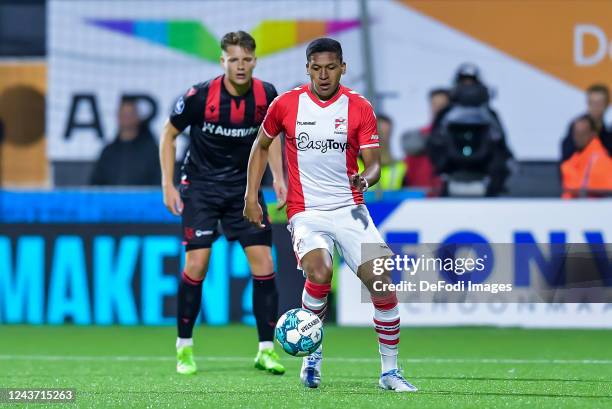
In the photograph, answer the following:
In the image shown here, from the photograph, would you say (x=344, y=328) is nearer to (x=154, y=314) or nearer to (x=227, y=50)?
(x=154, y=314)

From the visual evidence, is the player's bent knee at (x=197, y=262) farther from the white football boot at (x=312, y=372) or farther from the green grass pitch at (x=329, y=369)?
the white football boot at (x=312, y=372)

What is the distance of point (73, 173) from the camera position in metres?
16.4

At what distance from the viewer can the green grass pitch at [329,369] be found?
6.86 metres

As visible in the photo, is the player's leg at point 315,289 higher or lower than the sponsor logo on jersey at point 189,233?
lower

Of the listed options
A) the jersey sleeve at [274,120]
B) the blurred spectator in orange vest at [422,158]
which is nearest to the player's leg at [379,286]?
the jersey sleeve at [274,120]

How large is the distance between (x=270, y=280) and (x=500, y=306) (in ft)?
12.9

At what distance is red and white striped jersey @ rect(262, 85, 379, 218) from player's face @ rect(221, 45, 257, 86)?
1053 mm

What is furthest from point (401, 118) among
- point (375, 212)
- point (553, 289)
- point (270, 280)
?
point (553, 289)

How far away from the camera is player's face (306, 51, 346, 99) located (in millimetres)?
7189

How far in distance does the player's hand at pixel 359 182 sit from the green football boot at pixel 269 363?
1.83 metres

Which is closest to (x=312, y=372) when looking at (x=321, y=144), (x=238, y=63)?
(x=321, y=144)

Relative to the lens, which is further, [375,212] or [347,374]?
[375,212]

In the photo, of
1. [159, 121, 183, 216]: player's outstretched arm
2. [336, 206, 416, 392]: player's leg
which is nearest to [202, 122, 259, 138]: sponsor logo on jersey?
[159, 121, 183, 216]: player's outstretched arm

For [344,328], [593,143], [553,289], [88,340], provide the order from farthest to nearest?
1. [593,143]
2. [344,328]
3. [88,340]
4. [553,289]
